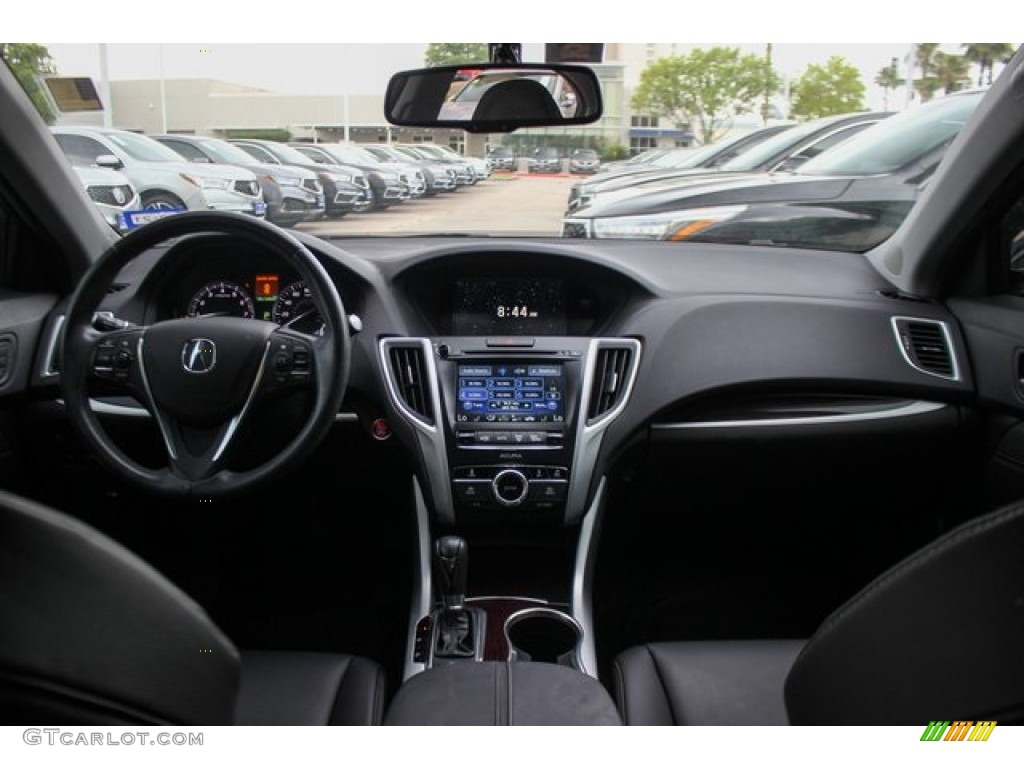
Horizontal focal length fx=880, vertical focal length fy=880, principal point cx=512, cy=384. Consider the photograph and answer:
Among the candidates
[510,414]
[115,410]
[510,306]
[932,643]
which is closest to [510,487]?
[510,414]

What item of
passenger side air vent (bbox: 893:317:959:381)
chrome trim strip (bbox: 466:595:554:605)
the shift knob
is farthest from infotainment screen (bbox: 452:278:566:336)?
passenger side air vent (bbox: 893:317:959:381)

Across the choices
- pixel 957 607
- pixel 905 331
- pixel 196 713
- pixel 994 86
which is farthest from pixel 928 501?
pixel 196 713

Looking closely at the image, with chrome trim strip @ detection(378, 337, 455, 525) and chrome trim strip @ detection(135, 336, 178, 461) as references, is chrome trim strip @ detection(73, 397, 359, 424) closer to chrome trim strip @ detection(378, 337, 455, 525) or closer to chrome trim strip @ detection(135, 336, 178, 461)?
chrome trim strip @ detection(378, 337, 455, 525)

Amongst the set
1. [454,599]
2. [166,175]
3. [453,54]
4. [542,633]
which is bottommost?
[542,633]

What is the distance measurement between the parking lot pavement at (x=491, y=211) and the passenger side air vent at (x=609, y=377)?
1.82 ft

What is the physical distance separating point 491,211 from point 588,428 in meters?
0.86

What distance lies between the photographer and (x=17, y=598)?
896 millimetres

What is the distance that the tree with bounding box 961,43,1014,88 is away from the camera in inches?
93.0

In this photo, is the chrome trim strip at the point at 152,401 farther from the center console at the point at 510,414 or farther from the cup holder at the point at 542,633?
the cup holder at the point at 542,633

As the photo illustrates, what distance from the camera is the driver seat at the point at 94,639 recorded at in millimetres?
855

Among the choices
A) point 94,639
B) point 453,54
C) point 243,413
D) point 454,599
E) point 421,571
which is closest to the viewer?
point 94,639

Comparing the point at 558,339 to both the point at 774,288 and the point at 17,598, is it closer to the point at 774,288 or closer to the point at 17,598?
the point at 774,288

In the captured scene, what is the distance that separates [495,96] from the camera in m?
2.46
